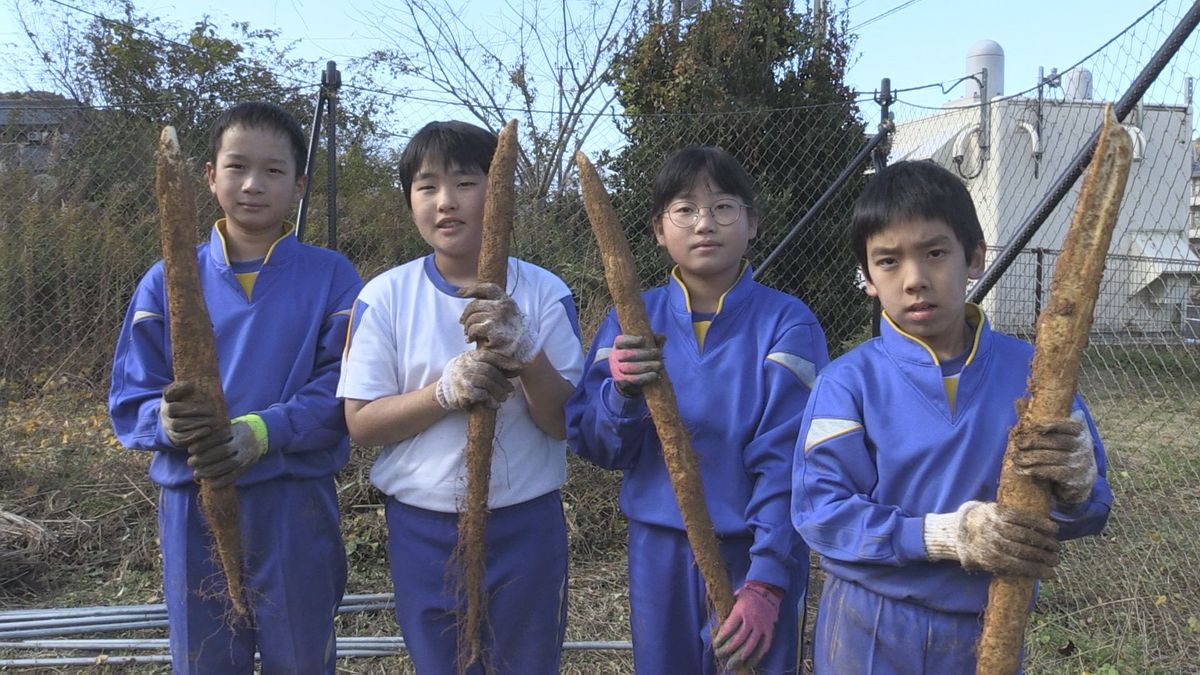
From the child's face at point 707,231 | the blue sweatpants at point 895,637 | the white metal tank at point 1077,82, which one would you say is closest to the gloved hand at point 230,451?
the child's face at point 707,231

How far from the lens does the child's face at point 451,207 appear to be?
196 centimetres

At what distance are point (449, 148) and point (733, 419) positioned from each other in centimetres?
93

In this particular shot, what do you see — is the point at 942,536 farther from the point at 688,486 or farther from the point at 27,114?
the point at 27,114

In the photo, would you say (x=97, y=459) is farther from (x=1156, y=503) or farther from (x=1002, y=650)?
(x=1156, y=503)

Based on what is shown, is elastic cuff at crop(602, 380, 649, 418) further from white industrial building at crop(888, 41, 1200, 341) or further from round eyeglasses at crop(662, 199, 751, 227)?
white industrial building at crop(888, 41, 1200, 341)

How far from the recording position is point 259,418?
1893 millimetres

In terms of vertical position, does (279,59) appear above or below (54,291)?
Answer: above

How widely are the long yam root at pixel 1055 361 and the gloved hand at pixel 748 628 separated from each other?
0.41m

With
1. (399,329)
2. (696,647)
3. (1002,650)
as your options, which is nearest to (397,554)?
(399,329)

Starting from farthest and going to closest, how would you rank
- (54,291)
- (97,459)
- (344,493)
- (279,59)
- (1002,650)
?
1. (279,59)
2. (54,291)
3. (97,459)
4. (344,493)
5. (1002,650)

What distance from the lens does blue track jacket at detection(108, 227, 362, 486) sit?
197cm

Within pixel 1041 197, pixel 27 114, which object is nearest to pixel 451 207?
pixel 27 114

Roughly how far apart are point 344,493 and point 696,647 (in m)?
2.54

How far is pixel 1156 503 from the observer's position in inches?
183
